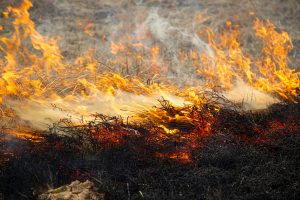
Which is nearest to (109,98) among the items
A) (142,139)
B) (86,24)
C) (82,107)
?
(82,107)

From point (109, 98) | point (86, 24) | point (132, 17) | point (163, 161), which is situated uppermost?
point (132, 17)

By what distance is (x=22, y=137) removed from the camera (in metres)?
3.14

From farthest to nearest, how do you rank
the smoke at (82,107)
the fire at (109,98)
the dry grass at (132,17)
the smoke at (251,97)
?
the dry grass at (132,17) → the smoke at (251,97) → the smoke at (82,107) → the fire at (109,98)

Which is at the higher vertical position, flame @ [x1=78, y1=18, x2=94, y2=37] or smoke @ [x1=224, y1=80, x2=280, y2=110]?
flame @ [x1=78, y1=18, x2=94, y2=37]

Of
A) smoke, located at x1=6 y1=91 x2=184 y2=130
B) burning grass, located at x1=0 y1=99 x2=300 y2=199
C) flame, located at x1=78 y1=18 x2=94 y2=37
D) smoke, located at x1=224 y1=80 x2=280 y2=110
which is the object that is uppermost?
flame, located at x1=78 y1=18 x2=94 y2=37

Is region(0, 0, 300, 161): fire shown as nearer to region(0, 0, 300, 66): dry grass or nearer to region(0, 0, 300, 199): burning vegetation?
region(0, 0, 300, 199): burning vegetation

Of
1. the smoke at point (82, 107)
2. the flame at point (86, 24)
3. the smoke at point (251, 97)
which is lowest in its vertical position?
the smoke at point (82, 107)

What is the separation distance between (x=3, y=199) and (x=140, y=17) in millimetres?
8370

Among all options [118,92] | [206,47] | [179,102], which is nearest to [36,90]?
[118,92]

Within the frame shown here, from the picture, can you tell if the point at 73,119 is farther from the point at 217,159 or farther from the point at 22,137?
the point at 217,159

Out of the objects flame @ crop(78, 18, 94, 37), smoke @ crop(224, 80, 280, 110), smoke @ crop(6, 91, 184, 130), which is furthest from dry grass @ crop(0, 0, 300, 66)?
smoke @ crop(6, 91, 184, 130)

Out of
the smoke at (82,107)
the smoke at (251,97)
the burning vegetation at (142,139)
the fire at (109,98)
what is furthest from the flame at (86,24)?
the smoke at (251,97)

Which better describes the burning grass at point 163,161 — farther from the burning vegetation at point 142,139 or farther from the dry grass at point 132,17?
the dry grass at point 132,17

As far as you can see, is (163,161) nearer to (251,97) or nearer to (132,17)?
(251,97)
